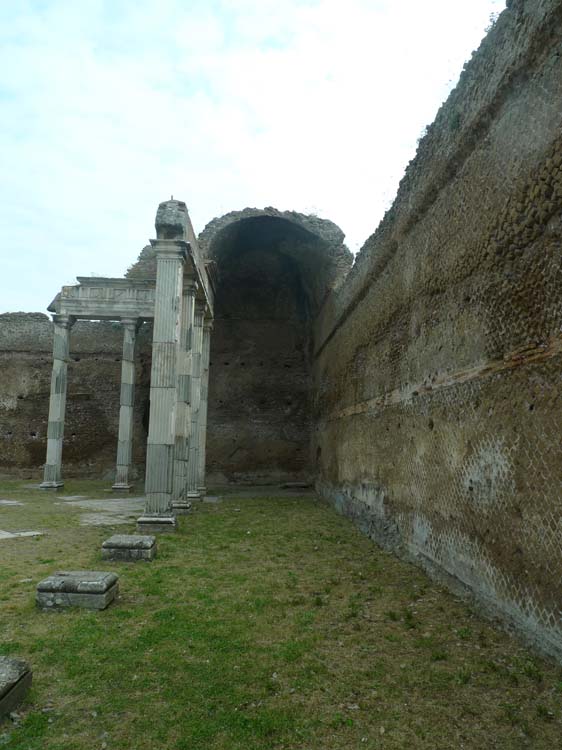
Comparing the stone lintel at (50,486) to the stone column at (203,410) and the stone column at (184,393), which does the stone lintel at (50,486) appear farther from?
the stone column at (184,393)

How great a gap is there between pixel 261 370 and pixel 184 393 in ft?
27.7

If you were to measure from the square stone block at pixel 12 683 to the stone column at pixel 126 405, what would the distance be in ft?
42.2

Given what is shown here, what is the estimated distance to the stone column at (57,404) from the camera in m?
15.4

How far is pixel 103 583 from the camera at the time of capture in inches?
182

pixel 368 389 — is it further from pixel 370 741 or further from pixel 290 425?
pixel 290 425

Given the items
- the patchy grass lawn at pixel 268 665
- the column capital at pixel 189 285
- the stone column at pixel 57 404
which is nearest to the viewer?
the patchy grass lawn at pixel 268 665

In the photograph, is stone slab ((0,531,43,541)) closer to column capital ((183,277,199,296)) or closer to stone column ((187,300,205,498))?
stone column ((187,300,205,498))

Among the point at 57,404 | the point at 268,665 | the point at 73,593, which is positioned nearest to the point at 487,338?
the point at 268,665

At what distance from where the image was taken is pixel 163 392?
8820mm

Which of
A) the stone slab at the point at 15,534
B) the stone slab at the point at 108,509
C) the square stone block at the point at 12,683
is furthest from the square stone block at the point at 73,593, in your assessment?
the stone slab at the point at 108,509

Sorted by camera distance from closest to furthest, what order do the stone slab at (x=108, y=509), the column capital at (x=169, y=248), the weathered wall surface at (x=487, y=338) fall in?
the weathered wall surface at (x=487, y=338) → the column capital at (x=169, y=248) → the stone slab at (x=108, y=509)

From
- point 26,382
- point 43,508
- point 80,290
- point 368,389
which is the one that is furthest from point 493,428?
point 26,382

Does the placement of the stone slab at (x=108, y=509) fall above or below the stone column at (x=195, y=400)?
below

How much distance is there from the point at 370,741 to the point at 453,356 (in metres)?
3.79
